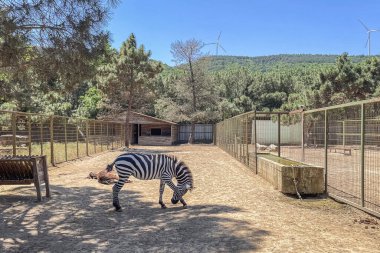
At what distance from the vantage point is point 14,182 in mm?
8242

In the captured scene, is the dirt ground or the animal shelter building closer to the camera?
the dirt ground

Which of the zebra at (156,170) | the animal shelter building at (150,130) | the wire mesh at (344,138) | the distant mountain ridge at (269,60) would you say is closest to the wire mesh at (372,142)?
the wire mesh at (344,138)

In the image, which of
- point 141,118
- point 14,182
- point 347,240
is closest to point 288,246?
point 347,240

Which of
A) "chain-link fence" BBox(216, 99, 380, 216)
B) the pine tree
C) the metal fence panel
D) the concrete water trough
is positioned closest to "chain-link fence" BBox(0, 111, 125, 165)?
the pine tree

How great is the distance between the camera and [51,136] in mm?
15430

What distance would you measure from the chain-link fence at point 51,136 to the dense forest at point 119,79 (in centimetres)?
99

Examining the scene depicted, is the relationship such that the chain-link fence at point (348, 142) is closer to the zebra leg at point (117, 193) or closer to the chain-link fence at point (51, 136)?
the zebra leg at point (117, 193)

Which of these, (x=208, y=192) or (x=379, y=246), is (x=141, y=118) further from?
(x=379, y=246)

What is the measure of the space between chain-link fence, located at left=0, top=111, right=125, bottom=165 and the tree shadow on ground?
4.62 meters

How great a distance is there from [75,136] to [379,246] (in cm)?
1582

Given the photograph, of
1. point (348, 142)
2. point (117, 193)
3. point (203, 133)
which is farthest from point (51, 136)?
point (203, 133)

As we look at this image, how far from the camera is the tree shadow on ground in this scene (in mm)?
5262

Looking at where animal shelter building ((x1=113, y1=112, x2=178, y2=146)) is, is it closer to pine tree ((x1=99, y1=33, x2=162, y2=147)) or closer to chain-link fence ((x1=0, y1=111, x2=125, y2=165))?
pine tree ((x1=99, y1=33, x2=162, y2=147))

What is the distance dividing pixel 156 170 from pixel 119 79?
24.9 meters
